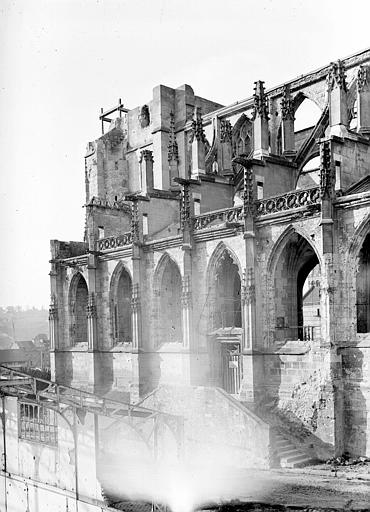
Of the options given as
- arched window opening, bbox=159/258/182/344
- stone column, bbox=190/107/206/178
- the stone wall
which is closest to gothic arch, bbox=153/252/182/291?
arched window opening, bbox=159/258/182/344

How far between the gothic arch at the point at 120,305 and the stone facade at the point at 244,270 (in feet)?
0.23

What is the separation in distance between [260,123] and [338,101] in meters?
3.87

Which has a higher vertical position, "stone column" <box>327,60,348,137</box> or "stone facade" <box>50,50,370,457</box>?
"stone column" <box>327,60,348,137</box>

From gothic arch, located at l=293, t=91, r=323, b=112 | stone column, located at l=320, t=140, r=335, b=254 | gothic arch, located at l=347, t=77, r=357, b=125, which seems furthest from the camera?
gothic arch, located at l=293, t=91, r=323, b=112

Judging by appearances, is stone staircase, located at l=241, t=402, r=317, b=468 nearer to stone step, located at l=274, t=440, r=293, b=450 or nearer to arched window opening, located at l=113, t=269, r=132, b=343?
stone step, located at l=274, t=440, r=293, b=450

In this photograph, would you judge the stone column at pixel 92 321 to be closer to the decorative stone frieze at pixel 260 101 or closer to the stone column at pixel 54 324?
the stone column at pixel 54 324

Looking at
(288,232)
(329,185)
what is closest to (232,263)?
(288,232)

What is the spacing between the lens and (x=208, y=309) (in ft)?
79.4

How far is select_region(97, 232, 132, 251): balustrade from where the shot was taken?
93.9 ft

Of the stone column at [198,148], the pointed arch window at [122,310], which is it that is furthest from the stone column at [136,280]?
the stone column at [198,148]

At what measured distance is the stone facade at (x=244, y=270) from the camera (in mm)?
19172

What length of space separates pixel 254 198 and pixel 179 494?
10800 millimetres

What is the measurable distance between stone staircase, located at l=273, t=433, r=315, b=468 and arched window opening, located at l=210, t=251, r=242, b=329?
19.6 ft

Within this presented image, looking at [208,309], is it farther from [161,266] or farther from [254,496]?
[254,496]
